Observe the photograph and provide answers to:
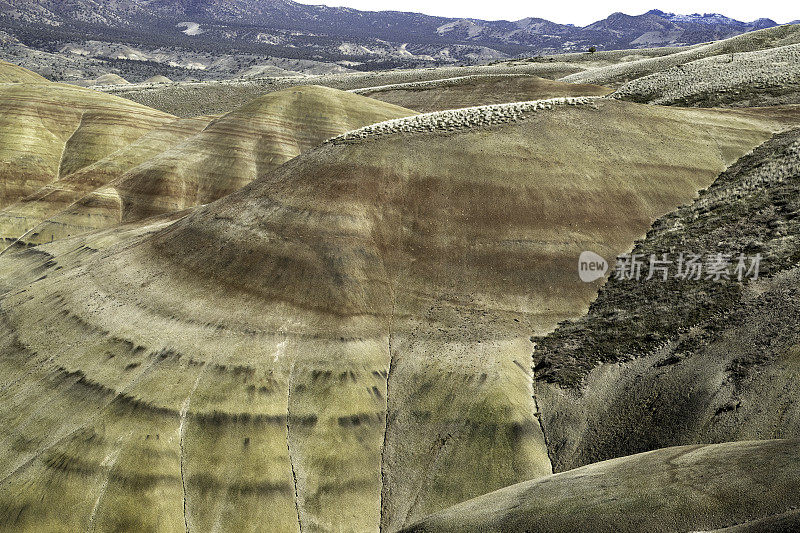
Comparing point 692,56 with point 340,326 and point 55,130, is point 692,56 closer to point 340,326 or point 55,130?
point 340,326

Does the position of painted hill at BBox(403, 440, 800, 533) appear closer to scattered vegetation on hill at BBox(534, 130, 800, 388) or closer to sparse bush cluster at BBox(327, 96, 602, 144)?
scattered vegetation on hill at BBox(534, 130, 800, 388)

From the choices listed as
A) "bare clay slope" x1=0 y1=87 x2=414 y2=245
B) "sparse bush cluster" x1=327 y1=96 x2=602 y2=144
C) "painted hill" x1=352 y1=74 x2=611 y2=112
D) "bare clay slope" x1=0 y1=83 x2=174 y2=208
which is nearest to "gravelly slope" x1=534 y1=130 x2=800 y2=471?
"sparse bush cluster" x1=327 y1=96 x2=602 y2=144

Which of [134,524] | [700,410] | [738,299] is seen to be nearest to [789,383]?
[700,410]

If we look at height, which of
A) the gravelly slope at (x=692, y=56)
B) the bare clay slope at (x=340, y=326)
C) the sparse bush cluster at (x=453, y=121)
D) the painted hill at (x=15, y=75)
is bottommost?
the bare clay slope at (x=340, y=326)

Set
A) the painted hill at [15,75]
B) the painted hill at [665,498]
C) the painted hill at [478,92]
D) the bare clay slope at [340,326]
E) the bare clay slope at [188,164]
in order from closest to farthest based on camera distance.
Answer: the painted hill at [665,498] → the bare clay slope at [340,326] → the bare clay slope at [188,164] → the painted hill at [478,92] → the painted hill at [15,75]

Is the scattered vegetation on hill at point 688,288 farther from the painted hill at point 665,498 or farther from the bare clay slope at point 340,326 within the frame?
the painted hill at point 665,498

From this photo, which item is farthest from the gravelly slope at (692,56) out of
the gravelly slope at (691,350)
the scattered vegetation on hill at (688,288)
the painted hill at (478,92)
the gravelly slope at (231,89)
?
the gravelly slope at (691,350)

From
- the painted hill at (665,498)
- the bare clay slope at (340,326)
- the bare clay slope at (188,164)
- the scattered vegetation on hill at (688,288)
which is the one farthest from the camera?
A: the bare clay slope at (188,164)
